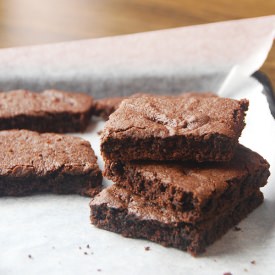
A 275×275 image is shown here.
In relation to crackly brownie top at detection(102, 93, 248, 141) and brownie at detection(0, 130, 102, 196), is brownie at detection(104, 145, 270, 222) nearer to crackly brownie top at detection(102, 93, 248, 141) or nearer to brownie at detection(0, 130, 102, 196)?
crackly brownie top at detection(102, 93, 248, 141)

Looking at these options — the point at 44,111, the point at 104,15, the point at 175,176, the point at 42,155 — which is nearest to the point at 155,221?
the point at 175,176

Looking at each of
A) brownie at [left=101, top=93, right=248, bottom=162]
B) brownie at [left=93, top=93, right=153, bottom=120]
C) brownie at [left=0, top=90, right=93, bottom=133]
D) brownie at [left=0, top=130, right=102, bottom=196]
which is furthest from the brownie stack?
brownie at [left=93, top=93, right=153, bottom=120]

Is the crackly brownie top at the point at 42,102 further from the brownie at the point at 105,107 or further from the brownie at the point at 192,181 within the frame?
the brownie at the point at 192,181

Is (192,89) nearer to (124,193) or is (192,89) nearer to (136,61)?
(136,61)

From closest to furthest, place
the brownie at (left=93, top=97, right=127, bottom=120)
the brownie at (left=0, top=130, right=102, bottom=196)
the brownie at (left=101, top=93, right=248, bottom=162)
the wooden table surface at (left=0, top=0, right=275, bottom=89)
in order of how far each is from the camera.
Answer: the brownie at (left=101, top=93, right=248, bottom=162)
the brownie at (left=0, top=130, right=102, bottom=196)
the brownie at (left=93, top=97, right=127, bottom=120)
the wooden table surface at (left=0, top=0, right=275, bottom=89)

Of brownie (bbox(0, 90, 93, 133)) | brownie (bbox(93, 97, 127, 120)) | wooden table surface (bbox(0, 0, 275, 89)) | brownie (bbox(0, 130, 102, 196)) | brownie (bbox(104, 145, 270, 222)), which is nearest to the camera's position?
brownie (bbox(104, 145, 270, 222))

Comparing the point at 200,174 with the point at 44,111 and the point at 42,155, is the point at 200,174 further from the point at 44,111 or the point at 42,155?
the point at 44,111
